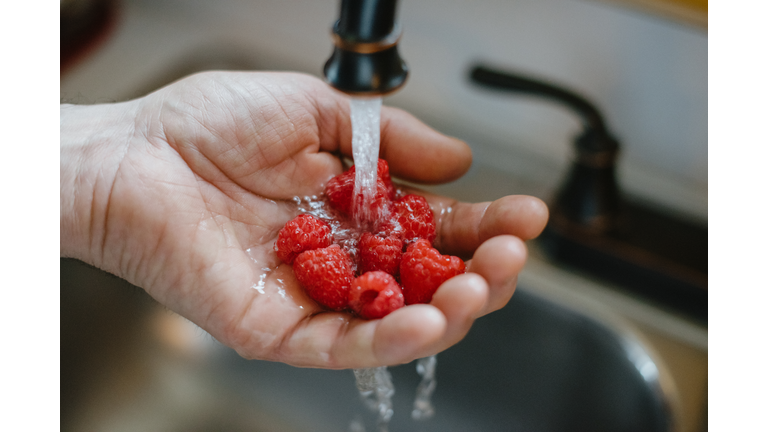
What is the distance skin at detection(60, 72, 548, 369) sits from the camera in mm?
757

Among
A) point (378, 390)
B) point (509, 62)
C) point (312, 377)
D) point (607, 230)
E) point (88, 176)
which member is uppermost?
point (509, 62)

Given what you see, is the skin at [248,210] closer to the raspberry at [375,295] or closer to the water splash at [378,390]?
the raspberry at [375,295]

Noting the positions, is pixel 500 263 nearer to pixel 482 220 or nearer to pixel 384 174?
pixel 482 220

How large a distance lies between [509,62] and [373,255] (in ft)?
2.10

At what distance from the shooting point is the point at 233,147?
3.10 ft

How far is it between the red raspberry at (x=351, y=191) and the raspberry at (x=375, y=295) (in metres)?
0.15

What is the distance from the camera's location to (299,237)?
2.93 ft

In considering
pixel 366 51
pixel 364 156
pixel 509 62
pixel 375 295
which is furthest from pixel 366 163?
pixel 509 62

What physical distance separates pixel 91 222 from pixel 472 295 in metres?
0.56

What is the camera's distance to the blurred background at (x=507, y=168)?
3.68 feet

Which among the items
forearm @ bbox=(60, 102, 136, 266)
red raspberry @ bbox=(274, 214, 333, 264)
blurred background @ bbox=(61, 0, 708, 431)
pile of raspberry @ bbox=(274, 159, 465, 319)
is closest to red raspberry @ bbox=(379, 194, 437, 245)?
pile of raspberry @ bbox=(274, 159, 465, 319)

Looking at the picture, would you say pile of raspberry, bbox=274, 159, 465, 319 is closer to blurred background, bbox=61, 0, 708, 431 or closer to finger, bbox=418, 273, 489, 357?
finger, bbox=418, 273, 489, 357

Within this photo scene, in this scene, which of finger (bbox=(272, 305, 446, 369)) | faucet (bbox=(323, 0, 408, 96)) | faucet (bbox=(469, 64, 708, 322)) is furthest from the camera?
faucet (bbox=(469, 64, 708, 322))

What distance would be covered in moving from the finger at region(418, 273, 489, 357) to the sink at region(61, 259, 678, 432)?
0.46 meters
